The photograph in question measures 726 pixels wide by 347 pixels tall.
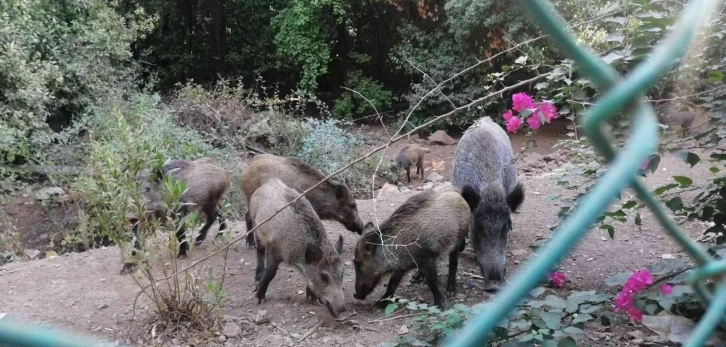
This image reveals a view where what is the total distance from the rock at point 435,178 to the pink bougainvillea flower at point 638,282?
8.02 metres

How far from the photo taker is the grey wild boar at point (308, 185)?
19.0 feet

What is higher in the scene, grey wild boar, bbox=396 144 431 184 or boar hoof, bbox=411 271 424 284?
boar hoof, bbox=411 271 424 284

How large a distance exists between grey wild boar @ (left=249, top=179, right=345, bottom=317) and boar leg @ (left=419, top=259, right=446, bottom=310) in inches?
24.2

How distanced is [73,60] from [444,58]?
6.97 metres

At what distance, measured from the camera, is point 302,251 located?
15.3 ft

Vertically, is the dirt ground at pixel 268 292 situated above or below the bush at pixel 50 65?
below

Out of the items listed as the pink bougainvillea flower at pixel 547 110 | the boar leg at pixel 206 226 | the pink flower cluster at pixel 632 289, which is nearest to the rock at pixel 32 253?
the boar leg at pixel 206 226

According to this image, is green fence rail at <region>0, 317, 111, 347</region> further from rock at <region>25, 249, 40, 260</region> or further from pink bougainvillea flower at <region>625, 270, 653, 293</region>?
rock at <region>25, 249, 40, 260</region>

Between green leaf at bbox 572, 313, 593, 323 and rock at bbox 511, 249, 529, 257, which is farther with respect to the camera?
rock at bbox 511, 249, 529, 257

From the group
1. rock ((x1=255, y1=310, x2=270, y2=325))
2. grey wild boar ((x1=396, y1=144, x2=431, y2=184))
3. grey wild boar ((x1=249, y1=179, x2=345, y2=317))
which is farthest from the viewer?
grey wild boar ((x1=396, y1=144, x2=431, y2=184))

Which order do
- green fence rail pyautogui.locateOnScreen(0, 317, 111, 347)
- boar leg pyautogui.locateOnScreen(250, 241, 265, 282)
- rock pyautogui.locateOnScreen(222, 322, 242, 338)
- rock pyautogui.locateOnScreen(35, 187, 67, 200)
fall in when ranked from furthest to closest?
rock pyautogui.locateOnScreen(35, 187, 67, 200) < boar leg pyautogui.locateOnScreen(250, 241, 265, 282) < rock pyautogui.locateOnScreen(222, 322, 242, 338) < green fence rail pyautogui.locateOnScreen(0, 317, 111, 347)

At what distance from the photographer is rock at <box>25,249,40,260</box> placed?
23.1 ft

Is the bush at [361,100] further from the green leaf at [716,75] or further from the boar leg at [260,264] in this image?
the green leaf at [716,75]

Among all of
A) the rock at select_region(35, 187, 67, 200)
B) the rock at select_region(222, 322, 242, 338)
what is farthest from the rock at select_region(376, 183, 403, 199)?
the rock at select_region(35, 187, 67, 200)
